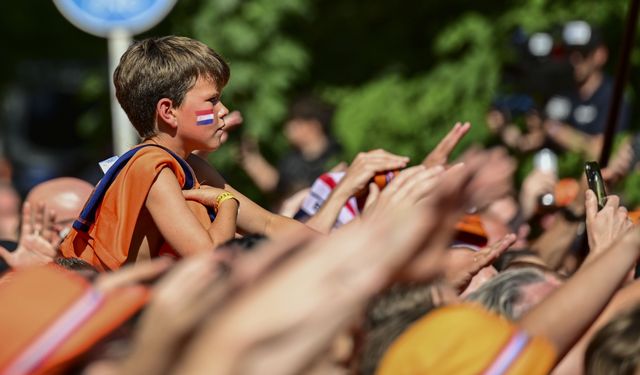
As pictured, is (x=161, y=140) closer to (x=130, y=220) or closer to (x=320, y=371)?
(x=130, y=220)

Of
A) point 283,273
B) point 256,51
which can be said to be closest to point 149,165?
point 283,273

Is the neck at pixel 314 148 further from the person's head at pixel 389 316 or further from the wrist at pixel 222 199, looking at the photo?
the person's head at pixel 389 316

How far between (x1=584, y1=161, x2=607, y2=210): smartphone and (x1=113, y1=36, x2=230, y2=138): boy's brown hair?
3.91 feet

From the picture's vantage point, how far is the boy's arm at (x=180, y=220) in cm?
388

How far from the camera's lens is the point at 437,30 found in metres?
10.1

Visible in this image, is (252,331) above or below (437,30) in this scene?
above

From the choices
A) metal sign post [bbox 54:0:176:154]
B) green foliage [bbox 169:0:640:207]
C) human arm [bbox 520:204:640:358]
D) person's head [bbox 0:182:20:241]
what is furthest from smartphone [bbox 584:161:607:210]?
metal sign post [bbox 54:0:176:154]

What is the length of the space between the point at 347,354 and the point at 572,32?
570cm

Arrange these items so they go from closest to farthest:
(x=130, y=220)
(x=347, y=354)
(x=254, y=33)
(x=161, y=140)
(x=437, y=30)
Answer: (x=347, y=354)
(x=130, y=220)
(x=161, y=140)
(x=437, y=30)
(x=254, y=33)

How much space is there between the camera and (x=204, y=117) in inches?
166

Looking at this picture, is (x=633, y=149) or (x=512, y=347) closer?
(x=512, y=347)

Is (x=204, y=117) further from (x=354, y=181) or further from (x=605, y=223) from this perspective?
(x=605, y=223)

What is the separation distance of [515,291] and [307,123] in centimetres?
632

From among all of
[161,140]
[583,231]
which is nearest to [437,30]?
[583,231]
